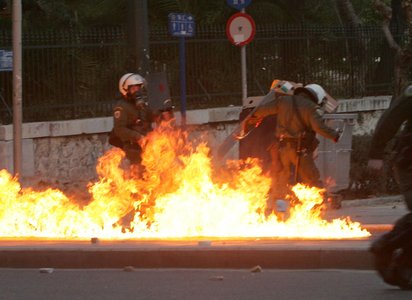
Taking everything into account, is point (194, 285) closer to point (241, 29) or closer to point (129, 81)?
point (129, 81)

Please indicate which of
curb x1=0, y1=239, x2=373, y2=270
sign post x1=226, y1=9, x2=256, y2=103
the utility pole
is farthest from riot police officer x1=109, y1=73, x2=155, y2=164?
sign post x1=226, y1=9, x2=256, y2=103

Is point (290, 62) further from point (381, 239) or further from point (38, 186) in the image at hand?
point (381, 239)

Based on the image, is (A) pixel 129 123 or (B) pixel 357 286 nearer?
(B) pixel 357 286

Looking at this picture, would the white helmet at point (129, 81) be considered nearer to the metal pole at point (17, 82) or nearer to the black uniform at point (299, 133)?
the black uniform at point (299, 133)

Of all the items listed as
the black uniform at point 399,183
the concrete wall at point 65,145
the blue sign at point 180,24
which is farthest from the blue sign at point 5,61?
the black uniform at point 399,183

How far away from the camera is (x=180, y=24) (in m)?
16.7

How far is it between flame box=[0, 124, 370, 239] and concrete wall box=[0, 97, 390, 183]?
4088 millimetres


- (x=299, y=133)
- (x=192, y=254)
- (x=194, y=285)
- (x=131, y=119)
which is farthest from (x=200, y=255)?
(x=131, y=119)

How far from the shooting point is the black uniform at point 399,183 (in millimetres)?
8320

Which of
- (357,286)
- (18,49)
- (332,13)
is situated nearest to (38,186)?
(18,49)

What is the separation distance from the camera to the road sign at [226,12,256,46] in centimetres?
1823

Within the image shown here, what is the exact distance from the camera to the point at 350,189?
17.1 meters

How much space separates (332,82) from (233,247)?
13494 millimetres

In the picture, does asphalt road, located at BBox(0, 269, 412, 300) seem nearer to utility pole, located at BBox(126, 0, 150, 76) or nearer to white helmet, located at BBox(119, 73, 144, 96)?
white helmet, located at BBox(119, 73, 144, 96)
